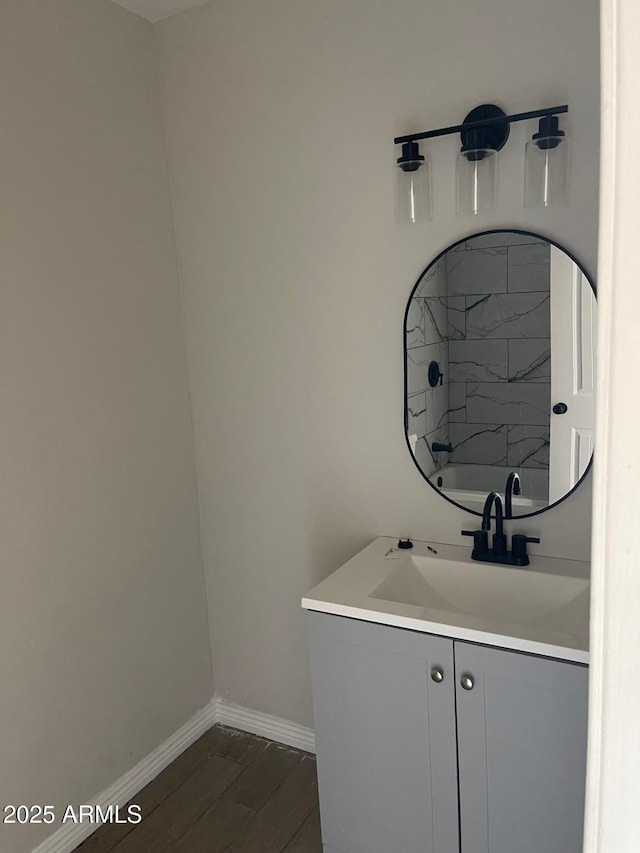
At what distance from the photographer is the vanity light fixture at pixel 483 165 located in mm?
1687

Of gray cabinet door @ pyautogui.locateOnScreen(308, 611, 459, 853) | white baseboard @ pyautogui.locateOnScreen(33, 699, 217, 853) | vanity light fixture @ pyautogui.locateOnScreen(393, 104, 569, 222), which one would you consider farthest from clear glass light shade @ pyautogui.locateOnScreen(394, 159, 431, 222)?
white baseboard @ pyautogui.locateOnScreen(33, 699, 217, 853)

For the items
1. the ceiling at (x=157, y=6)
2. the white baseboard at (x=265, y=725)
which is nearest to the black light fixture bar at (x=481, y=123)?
the ceiling at (x=157, y=6)

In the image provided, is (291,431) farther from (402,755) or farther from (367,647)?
(402,755)

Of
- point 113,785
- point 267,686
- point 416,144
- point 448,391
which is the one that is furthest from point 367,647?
point 416,144

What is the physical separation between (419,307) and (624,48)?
140 centimetres

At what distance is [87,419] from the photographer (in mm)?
2094

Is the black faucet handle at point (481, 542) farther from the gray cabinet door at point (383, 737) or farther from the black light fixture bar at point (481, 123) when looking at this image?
the black light fixture bar at point (481, 123)

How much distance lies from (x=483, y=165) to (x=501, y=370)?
1.86 feet

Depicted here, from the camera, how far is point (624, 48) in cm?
57

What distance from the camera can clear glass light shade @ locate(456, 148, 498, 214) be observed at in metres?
1.79

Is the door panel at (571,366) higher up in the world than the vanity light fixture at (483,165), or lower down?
lower down

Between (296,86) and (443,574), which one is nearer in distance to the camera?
(443,574)

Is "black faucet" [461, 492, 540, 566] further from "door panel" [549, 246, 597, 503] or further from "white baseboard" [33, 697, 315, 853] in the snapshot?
"white baseboard" [33, 697, 315, 853]

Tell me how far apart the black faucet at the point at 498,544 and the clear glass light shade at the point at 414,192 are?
817 millimetres
